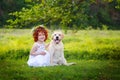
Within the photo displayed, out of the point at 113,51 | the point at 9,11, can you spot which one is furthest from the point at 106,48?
the point at 9,11

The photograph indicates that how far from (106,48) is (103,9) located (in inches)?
13.0

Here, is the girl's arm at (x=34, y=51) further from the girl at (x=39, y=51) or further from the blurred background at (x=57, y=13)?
the blurred background at (x=57, y=13)

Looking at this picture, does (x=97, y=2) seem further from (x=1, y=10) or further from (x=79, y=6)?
(x=1, y=10)

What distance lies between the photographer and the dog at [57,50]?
579cm

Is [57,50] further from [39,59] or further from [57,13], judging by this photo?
[57,13]

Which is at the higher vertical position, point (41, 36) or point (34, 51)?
point (41, 36)

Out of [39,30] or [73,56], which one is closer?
[39,30]

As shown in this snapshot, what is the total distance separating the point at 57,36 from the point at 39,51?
0.67ft

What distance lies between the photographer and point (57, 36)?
228 inches

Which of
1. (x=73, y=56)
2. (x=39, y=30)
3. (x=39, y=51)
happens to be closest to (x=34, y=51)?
(x=39, y=51)

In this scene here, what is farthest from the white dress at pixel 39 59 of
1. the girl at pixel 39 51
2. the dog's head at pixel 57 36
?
the dog's head at pixel 57 36

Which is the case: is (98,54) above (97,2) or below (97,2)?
below

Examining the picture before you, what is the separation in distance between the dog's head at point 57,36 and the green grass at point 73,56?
0.07 metres

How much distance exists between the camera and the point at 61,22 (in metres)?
5.87
